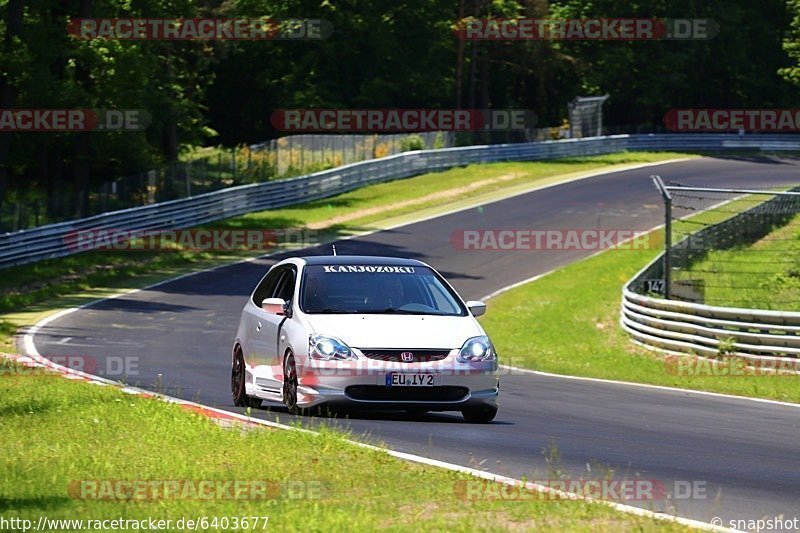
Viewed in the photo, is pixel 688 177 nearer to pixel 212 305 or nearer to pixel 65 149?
pixel 65 149

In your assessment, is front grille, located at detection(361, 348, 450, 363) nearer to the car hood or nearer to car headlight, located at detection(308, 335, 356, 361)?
the car hood

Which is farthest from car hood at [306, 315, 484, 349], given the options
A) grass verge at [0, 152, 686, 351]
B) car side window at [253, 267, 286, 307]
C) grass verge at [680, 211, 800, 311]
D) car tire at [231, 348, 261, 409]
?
grass verge at [680, 211, 800, 311]

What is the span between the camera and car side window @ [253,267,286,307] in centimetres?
1425

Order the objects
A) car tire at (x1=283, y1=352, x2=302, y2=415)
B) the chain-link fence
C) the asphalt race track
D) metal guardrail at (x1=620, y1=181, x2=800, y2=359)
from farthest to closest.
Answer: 1. the chain-link fence
2. metal guardrail at (x1=620, y1=181, x2=800, y2=359)
3. car tire at (x1=283, y1=352, x2=302, y2=415)
4. the asphalt race track

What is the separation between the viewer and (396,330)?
12.3 metres

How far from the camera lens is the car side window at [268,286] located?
14250 mm

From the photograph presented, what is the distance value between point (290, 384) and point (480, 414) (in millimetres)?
1776

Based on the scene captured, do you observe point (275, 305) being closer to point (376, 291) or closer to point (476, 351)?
point (376, 291)

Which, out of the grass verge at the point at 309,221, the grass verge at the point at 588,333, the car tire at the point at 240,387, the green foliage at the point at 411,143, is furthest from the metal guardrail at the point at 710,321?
the green foliage at the point at 411,143

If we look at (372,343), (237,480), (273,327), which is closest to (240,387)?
(273,327)

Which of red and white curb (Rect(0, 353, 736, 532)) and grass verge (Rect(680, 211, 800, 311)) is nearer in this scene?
red and white curb (Rect(0, 353, 736, 532))

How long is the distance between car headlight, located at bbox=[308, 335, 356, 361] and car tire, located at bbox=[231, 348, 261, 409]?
7.01 ft

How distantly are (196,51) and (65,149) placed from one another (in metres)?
9.79

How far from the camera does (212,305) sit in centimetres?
3094
